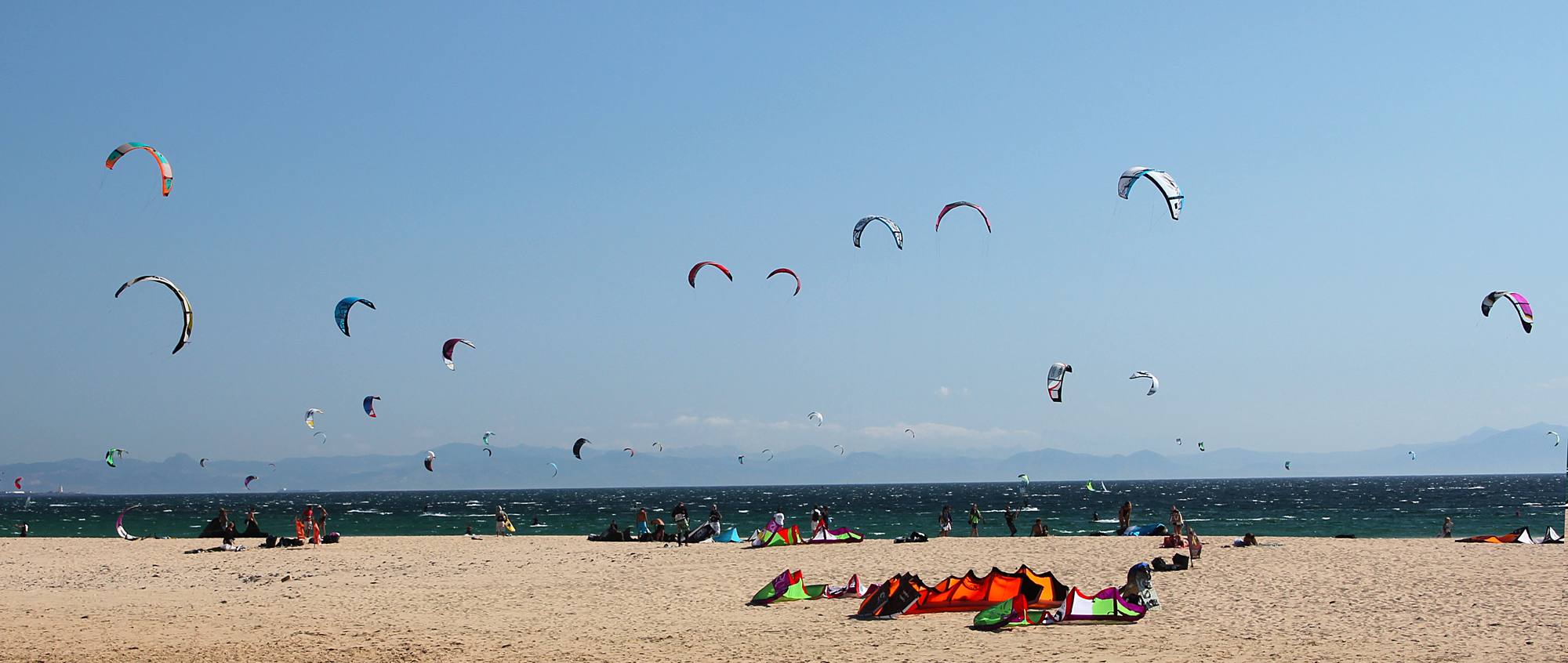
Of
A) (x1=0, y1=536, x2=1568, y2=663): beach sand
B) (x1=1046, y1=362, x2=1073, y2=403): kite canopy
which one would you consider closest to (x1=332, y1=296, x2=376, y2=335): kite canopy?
(x1=0, y1=536, x2=1568, y2=663): beach sand

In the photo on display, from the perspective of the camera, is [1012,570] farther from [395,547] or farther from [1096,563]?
[395,547]

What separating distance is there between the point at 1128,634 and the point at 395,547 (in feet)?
61.8

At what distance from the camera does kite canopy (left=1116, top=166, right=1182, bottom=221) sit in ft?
55.7

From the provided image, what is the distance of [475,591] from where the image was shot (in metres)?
14.9

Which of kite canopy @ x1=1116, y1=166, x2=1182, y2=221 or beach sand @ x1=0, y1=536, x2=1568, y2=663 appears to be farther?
kite canopy @ x1=1116, y1=166, x2=1182, y2=221

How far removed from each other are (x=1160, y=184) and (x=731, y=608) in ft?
35.0

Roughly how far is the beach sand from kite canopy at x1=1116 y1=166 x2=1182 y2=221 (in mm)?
6020

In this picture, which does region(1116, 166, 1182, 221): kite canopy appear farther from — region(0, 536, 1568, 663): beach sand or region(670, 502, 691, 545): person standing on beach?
region(670, 502, 691, 545): person standing on beach

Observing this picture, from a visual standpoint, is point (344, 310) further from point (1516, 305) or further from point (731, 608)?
point (1516, 305)

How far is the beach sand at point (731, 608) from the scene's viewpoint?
9.82m

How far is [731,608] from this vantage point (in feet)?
41.6

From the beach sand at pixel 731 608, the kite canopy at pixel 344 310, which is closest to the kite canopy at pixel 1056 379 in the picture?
the beach sand at pixel 731 608

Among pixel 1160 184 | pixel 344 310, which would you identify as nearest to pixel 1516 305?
pixel 1160 184

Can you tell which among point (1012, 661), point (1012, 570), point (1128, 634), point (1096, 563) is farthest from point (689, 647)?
point (1096, 563)
